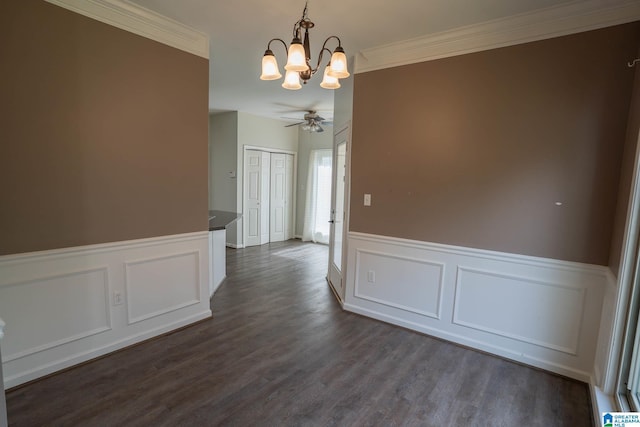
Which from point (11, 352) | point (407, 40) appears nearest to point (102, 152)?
point (11, 352)

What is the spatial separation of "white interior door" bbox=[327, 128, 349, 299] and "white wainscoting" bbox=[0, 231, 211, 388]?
5.08ft

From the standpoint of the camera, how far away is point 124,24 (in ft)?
8.14

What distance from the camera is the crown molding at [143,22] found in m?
2.30

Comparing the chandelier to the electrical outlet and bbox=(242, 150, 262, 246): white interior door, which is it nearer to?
the electrical outlet

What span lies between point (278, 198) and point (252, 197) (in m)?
0.70

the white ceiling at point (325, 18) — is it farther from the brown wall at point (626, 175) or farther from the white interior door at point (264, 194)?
the white interior door at point (264, 194)

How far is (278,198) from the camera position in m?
7.29

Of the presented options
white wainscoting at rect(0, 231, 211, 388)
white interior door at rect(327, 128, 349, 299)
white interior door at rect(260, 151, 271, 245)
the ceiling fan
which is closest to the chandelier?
white interior door at rect(327, 128, 349, 299)

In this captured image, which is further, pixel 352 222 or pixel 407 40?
pixel 352 222

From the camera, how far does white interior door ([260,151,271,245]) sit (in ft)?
22.5

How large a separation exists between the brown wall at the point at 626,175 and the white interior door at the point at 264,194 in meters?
5.67

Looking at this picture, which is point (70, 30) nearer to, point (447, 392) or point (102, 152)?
point (102, 152)

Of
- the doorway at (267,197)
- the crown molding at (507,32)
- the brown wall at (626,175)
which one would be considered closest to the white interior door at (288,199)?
the doorway at (267,197)

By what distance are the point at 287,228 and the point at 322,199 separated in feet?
3.58
